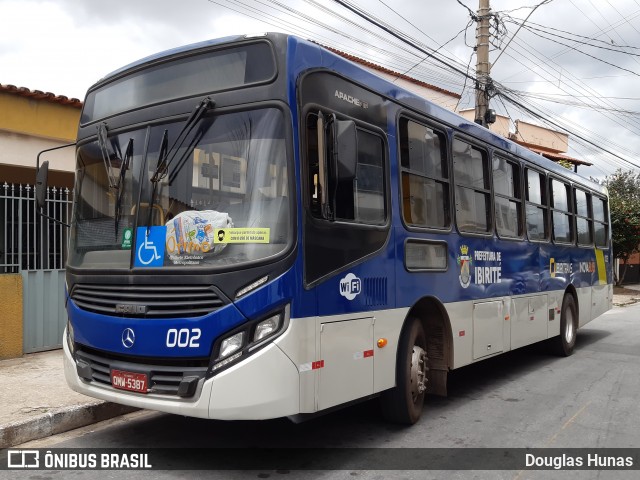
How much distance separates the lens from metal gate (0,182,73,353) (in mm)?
8555

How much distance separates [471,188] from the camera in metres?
6.93

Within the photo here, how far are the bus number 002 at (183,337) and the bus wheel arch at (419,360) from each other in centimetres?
199

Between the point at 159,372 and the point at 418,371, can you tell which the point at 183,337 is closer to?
the point at 159,372

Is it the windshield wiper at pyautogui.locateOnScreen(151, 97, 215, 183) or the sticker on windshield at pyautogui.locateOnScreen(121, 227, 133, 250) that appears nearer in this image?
the windshield wiper at pyautogui.locateOnScreen(151, 97, 215, 183)

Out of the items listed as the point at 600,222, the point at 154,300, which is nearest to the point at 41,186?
the point at 154,300

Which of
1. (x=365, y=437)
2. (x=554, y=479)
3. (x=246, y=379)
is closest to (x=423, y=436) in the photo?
(x=365, y=437)

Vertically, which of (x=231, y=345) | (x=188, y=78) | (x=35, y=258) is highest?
(x=188, y=78)

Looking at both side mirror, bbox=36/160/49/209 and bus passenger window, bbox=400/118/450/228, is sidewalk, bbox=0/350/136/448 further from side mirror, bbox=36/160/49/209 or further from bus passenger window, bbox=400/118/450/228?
bus passenger window, bbox=400/118/450/228

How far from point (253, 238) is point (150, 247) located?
84cm

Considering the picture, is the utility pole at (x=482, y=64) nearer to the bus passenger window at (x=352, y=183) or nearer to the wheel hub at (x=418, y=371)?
the wheel hub at (x=418, y=371)

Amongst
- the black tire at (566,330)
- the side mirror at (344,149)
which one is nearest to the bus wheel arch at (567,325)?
the black tire at (566,330)

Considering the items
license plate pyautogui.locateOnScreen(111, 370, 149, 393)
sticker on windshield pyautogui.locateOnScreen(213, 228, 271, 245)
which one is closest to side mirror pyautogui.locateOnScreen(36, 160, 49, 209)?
license plate pyautogui.locateOnScreen(111, 370, 149, 393)

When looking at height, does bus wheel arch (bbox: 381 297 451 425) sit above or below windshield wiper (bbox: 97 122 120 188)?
below

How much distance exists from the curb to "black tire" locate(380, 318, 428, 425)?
2.76 meters
